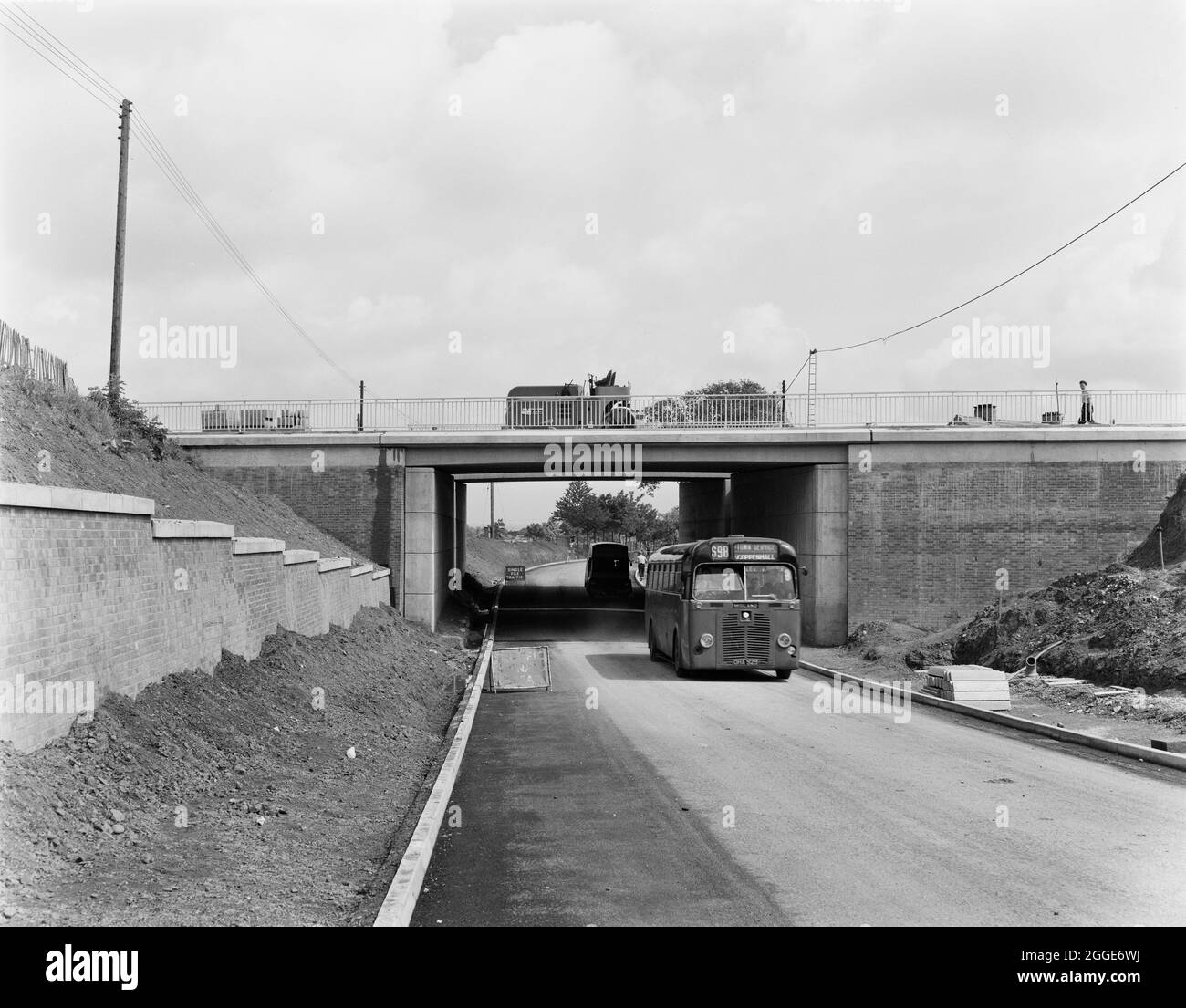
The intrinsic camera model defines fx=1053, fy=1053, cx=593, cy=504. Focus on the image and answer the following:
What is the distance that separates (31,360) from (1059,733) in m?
19.2

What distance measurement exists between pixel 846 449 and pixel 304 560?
59.6ft

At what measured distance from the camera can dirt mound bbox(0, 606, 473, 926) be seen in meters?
6.49

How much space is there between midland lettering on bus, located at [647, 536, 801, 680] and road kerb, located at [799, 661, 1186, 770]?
225cm

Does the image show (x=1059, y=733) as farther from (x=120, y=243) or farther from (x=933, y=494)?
(x=120, y=243)

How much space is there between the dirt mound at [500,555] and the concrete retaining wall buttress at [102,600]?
165 feet

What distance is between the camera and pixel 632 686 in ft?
69.5

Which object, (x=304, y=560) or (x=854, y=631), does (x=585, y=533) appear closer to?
(x=854, y=631)

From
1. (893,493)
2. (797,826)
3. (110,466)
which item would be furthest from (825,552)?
(797,826)

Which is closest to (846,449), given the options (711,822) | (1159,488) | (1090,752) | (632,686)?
(1159,488)

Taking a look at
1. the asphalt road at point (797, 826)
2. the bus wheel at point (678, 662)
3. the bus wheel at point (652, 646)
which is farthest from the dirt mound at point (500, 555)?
the asphalt road at point (797, 826)

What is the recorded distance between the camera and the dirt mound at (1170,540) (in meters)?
24.9

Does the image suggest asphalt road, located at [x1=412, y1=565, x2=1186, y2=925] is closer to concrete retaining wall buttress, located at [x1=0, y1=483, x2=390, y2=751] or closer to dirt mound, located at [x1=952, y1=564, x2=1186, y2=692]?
concrete retaining wall buttress, located at [x1=0, y1=483, x2=390, y2=751]

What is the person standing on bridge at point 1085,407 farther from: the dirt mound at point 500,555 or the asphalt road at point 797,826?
→ the dirt mound at point 500,555

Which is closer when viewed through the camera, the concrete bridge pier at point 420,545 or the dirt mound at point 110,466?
the dirt mound at point 110,466
